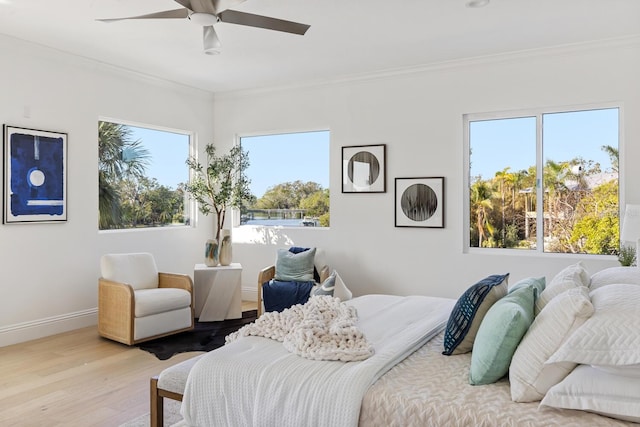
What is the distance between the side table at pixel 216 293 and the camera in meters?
5.31

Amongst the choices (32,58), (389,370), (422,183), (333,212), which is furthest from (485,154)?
(32,58)

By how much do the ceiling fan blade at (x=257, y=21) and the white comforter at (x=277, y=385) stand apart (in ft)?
6.30

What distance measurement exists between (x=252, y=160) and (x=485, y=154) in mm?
3003

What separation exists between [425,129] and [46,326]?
4274 mm

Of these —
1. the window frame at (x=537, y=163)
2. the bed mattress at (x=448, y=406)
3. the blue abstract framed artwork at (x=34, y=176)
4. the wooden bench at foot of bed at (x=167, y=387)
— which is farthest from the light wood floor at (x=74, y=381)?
the window frame at (x=537, y=163)

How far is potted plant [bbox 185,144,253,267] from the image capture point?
18.1 ft

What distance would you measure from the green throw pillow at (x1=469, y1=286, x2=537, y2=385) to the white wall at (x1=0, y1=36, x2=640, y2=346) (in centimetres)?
306

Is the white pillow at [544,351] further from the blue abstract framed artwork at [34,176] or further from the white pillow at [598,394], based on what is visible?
the blue abstract framed artwork at [34,176]

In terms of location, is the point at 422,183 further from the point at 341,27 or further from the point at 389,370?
the point at 389,370

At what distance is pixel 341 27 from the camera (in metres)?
4.13

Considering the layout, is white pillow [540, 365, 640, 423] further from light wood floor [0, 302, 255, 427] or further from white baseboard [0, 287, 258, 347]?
white baseboard [0, 287, 258, 347]

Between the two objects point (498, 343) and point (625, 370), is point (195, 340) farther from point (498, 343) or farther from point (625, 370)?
point (625, 370)

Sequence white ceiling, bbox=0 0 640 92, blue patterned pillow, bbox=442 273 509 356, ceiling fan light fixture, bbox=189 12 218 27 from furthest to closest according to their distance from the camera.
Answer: white ceiling, bbox=0 0 640 92 < ceiling fan light fixture, bbox=189 12 218 27 < blue patterned pillow, bbox=442 273 509 356

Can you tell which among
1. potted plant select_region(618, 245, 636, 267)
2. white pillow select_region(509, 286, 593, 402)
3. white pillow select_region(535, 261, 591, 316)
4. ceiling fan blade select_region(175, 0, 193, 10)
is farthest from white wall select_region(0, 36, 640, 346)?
white pillow select_region(509, 286, 593, 402)
